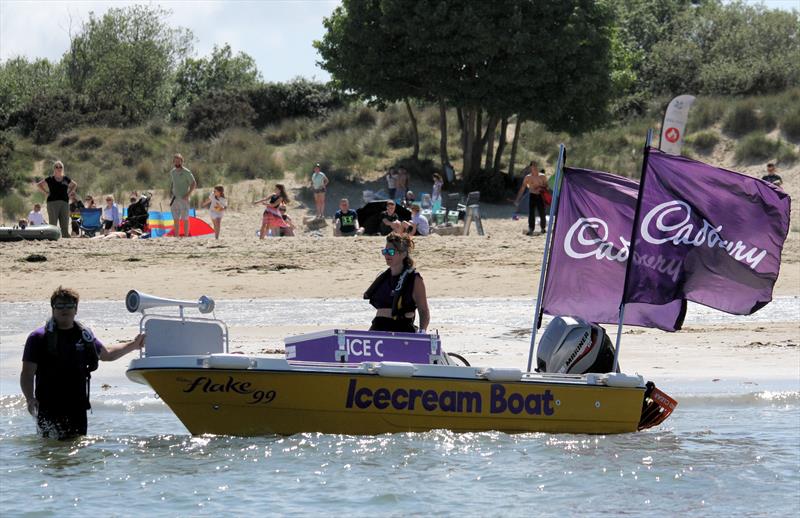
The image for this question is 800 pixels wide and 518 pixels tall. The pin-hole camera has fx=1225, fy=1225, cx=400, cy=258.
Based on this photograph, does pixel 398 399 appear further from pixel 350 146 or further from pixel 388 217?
pixel 350 146

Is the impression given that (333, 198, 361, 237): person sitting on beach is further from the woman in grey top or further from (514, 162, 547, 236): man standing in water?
the woman in grey top

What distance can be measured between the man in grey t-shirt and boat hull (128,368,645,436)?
13.0 m

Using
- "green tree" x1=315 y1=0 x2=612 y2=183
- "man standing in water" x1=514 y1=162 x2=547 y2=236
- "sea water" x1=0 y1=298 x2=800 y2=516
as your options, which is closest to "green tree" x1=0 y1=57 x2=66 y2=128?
"green tree" x1=315 y1=0 x2=612 y2=183

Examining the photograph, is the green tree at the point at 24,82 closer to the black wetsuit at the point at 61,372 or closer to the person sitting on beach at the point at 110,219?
the person sitting on beach at the point at 110,219

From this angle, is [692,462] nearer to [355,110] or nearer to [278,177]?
[278,177]

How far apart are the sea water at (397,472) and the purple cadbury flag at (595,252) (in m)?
1.02

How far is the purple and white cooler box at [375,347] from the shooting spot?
9.21 m

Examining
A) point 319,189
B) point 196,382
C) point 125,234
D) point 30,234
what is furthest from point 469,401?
point 319,189

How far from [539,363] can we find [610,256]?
1.04 m

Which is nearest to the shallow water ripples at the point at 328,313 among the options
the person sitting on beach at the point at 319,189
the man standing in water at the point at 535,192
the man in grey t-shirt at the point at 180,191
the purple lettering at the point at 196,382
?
the man in grey t-shirt at the point at 180,191

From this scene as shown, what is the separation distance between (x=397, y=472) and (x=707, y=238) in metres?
2.98

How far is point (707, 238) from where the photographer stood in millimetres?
9430

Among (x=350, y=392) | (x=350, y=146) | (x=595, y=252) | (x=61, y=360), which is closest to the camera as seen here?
(x=61, y=360)

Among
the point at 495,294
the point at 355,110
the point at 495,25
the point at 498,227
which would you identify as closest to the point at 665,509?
the point at 495,294
